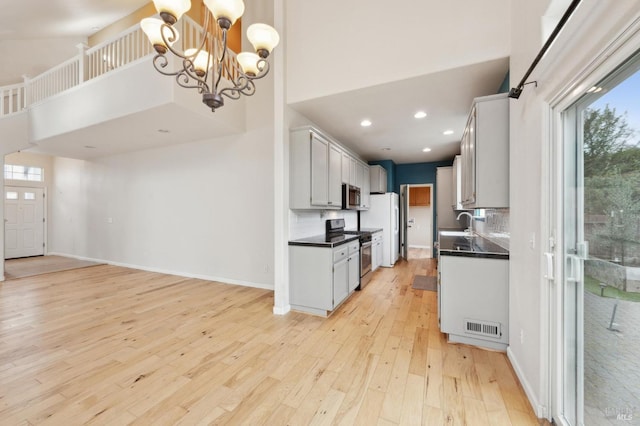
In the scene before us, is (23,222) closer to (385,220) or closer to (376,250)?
(376,250)

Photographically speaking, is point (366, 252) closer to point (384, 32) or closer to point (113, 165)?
point (384, 32)

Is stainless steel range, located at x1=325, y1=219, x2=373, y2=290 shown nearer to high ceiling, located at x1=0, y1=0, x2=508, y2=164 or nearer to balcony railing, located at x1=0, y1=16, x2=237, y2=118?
high ceiling, located at x1=0, y1=0, x2=508, y2=164

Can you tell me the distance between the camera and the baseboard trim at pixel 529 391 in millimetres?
1603

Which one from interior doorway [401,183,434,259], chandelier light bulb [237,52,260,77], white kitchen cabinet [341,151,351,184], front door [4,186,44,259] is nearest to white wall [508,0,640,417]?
chandelier light bulb [237,52,260,77]

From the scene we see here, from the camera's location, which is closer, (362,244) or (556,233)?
(556,233)

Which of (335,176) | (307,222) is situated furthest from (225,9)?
(307,222)

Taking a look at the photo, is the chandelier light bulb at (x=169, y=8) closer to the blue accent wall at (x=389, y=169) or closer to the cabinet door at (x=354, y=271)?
the cabinet door at (x=354, y=271)

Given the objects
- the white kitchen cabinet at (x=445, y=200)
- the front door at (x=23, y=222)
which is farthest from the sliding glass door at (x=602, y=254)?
the front door at (x=23, y=222)

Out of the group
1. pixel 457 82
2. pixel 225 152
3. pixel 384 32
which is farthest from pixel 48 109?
pixel 457 82

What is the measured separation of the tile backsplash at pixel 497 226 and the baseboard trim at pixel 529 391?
1.00 meters

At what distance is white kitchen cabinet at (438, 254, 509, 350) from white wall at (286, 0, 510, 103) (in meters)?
1.89

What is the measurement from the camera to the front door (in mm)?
7129

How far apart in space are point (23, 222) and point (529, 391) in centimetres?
1134

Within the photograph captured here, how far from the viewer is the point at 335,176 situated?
4.07 metres
